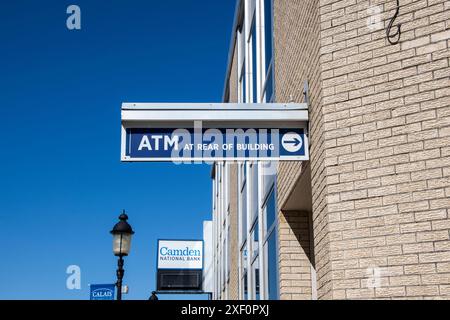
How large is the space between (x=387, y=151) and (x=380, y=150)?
0.07m

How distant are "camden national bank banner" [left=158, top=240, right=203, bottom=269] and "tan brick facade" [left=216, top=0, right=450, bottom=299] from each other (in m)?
36.2

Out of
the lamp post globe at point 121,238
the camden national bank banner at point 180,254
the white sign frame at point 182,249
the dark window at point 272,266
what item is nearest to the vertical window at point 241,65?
the lamp post globe at point 121,238

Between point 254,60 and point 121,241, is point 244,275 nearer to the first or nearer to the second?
point 121,241

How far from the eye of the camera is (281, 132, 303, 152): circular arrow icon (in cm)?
777

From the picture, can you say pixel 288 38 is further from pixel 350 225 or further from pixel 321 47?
pixel 350 225

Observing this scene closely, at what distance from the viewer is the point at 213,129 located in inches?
302

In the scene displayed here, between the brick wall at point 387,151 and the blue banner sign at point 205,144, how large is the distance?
2.99ft

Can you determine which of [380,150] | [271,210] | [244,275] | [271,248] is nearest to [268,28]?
[271,210]

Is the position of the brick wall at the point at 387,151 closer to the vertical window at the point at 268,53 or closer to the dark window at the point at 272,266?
the dark window at the point at 272,266

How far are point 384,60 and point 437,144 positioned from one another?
41.2 inches

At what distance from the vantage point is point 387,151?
655 centimetres

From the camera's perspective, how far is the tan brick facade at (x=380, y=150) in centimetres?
615

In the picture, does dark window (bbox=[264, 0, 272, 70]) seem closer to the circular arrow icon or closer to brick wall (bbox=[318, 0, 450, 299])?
the circular arrow icon

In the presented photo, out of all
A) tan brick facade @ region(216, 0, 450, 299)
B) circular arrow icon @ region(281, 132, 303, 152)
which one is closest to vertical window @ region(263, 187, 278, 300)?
circular arrow icon @ region(281, 132, 303, 152)
